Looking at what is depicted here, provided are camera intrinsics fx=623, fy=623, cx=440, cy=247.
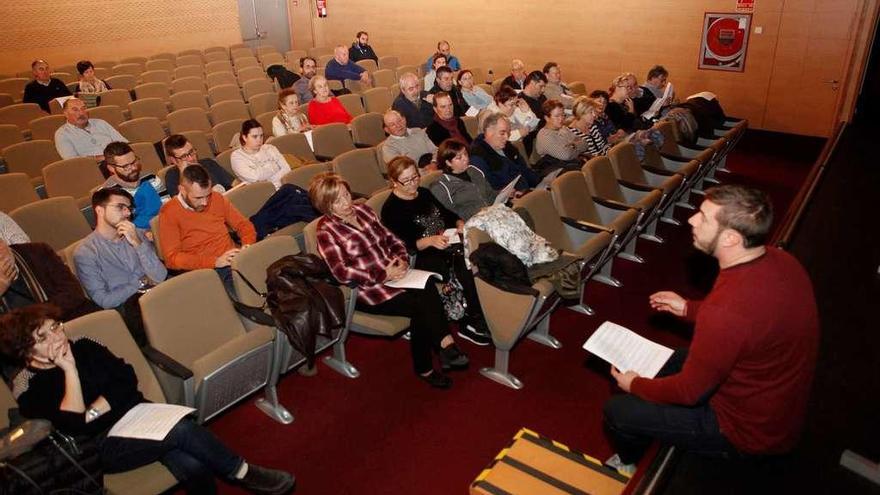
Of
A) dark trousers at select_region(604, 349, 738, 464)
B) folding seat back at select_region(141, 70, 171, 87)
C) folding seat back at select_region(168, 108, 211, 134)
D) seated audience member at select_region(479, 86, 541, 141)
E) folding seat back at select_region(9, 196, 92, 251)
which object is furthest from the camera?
folding seat back at select_region(141, 70, 171, 87)

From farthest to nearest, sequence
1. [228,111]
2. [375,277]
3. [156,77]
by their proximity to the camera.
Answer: [156,77], [228,111], [375,277]

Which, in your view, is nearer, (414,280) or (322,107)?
(414,280)

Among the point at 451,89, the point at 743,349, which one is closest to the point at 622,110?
the point at 451,89

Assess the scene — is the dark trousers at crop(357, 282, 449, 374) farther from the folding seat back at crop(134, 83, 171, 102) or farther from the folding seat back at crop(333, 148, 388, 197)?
the folding seat back at crop(134, 83, 171, 102)

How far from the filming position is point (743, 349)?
79.4 inches

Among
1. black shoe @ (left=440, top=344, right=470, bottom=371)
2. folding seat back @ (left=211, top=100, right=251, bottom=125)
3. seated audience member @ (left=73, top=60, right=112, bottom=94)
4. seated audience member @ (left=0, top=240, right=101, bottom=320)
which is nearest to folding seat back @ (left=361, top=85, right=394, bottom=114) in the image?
folding seat back @ (left=211, top=100, right=251, bottom=125)

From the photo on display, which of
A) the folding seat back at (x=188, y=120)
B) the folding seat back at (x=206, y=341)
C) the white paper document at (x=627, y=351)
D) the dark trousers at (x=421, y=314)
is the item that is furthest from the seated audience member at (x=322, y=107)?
the white paper document at (x=627, y=351)

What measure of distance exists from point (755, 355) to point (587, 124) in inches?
169

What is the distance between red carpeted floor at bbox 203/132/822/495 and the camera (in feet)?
10.1

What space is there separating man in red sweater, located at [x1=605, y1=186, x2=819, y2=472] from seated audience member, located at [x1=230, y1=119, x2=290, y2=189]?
3.50m

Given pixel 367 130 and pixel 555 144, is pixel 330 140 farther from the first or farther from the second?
pixel 555 144

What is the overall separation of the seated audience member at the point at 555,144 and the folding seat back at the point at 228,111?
Answer: 12.1ft

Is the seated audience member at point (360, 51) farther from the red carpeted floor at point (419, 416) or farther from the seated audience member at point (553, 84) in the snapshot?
the red carpeted floor at point (419, 416)

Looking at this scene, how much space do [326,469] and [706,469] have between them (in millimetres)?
1752
